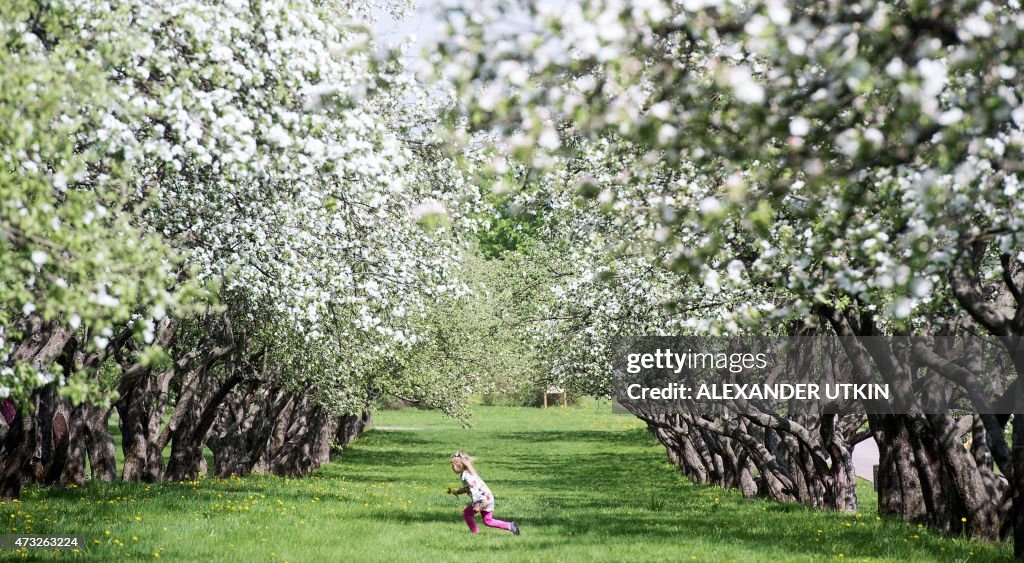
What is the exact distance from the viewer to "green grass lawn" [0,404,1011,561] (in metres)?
15.6

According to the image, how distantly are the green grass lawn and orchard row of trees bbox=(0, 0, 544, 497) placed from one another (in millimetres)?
2305

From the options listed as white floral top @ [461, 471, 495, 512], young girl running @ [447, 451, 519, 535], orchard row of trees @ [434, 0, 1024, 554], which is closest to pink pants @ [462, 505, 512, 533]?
young girl running @ [447, 451, 519, 535]

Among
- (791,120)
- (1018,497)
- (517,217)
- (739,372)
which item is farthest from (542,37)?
(739,372)

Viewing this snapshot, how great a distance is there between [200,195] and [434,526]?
845 cm

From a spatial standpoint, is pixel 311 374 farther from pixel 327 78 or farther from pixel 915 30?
pixel 915 30

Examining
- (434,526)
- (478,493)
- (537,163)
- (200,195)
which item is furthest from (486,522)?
(537,163)

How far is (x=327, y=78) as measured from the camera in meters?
10.9

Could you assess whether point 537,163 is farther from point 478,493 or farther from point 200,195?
point 478,493

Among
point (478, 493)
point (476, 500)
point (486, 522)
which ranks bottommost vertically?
point (486, 522)

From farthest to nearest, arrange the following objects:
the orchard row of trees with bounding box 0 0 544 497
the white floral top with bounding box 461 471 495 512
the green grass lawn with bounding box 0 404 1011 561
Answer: the white floral top with bounding box 461 471 495 512 < the green grass lawn with bounding box 0 404 1011 561 < the orchard row of trees with bounding box 0 0 544 497

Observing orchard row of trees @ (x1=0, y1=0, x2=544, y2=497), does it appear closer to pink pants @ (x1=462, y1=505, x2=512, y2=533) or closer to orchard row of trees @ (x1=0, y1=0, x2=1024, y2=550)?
orchard row of trees @ (x1=0, y1=0, x2=1024, y2=550)

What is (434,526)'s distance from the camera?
19.7 m

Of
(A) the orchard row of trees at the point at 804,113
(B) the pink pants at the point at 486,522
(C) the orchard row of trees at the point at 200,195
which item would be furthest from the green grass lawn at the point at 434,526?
(A) the orchard row of trees at the point at 804,113

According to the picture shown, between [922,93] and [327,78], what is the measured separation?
5.75 metres
